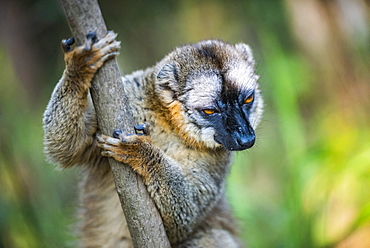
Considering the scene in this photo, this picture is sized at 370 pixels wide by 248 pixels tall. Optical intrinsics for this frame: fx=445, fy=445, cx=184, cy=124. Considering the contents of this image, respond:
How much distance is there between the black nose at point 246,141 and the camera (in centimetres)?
367

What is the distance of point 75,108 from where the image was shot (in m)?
3.54

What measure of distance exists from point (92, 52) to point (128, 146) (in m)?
0.72

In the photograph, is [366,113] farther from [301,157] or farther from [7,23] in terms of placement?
[7,23]

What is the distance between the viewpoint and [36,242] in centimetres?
448

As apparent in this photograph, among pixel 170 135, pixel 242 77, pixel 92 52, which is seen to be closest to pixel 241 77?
pixel 242 77

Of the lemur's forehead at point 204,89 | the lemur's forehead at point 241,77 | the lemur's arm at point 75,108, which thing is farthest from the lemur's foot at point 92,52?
the lemur's forehead at point 241,77

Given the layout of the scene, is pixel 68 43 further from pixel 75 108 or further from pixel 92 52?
pixel 75 108

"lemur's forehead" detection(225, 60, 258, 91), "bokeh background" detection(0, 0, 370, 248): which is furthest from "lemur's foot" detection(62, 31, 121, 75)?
"bokeh background" detection(0, 0, 370, 248)

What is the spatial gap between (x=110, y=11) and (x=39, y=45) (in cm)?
153

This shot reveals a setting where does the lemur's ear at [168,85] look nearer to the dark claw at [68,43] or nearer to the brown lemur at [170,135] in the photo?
the brown lemur at [170,135]

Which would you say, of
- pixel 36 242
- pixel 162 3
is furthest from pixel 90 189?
pixel 162 3

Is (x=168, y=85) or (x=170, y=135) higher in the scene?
(x=168, y=85)

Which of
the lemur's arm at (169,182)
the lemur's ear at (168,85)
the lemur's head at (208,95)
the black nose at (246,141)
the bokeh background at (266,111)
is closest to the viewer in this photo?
the lemur's arm at (169,182)

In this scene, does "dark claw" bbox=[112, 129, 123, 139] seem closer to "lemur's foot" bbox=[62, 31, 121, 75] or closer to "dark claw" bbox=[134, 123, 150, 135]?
"dark claw" bbox=[134, 123, 150, 135]
